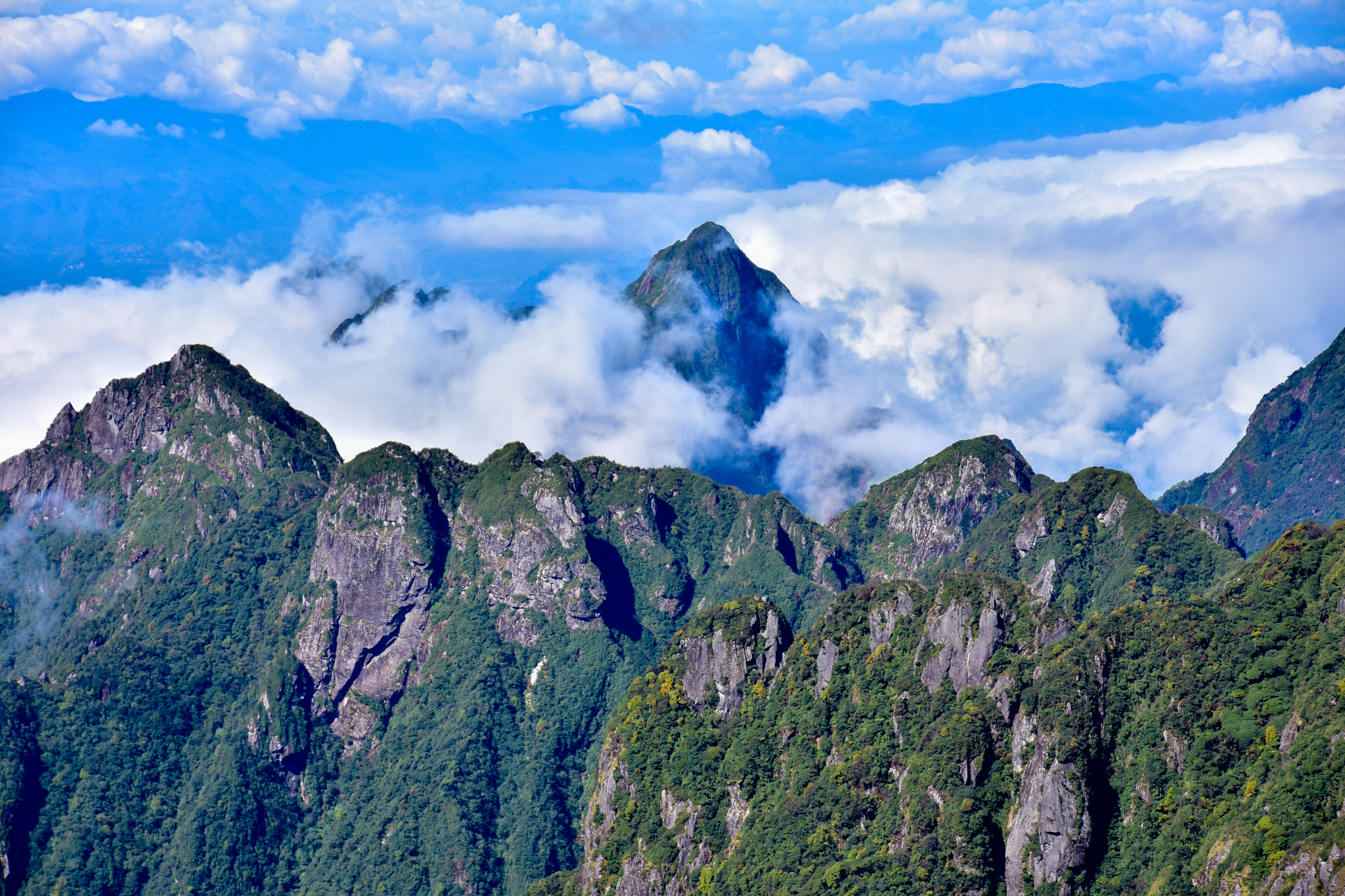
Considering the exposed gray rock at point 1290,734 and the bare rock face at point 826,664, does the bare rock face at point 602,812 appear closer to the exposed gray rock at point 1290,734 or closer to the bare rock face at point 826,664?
the bare rock face at point 826,664

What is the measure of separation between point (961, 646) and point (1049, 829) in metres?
15.0

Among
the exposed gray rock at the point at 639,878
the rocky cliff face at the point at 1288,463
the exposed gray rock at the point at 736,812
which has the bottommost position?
the exposed gray rock at the point at 639,878

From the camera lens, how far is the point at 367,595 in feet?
471

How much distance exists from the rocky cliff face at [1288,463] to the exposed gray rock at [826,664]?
100137 millimetres

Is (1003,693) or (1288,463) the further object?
(1288,463)

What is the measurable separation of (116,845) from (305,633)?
2835 centimetres

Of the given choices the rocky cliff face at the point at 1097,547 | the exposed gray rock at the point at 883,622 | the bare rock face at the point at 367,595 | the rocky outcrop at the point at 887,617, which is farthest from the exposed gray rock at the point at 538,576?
the rocky outcrop at the point at 887,617

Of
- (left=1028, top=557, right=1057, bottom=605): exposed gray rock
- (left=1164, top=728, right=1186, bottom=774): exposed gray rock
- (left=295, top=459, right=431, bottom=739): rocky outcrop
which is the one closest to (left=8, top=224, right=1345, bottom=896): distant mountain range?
(left=1164, top=728, right=1186, bottom=774): exposed gray rock

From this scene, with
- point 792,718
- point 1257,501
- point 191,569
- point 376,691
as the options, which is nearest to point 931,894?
point 792,718

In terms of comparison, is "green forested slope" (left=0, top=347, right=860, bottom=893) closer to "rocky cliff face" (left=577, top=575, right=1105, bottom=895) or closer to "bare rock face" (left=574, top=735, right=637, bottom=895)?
"bare rock face" (left=574, top=735, right=637, bottom=895)

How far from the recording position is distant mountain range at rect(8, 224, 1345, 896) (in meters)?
74.2

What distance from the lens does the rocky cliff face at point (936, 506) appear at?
151 meters

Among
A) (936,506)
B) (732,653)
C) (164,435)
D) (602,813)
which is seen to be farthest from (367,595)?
(936,506)

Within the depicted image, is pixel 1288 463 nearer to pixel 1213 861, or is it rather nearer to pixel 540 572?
pixel 540 572
